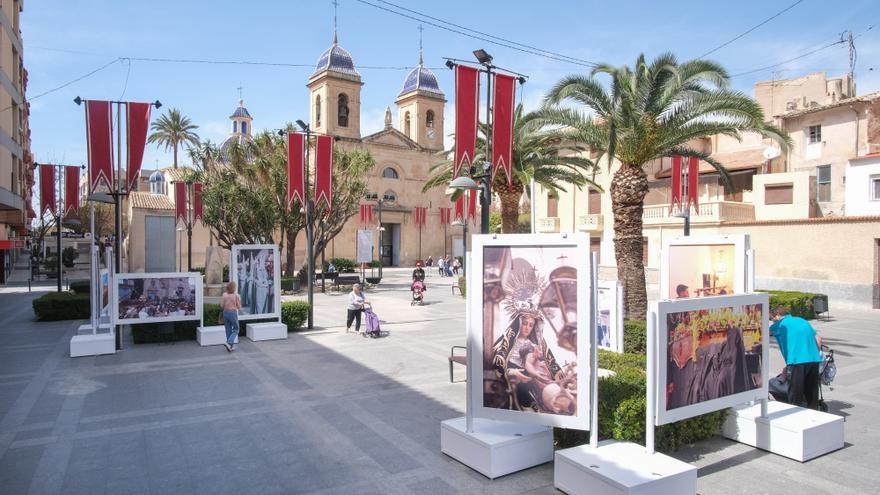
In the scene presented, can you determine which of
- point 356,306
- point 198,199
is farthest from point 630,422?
point 198,199

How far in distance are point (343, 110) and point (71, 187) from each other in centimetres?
3072

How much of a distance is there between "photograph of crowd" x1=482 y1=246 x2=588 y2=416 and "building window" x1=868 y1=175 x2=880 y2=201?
84.9 ft

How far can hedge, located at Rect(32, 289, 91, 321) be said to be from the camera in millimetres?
17312

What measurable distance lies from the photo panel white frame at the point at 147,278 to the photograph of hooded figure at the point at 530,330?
9353 mm

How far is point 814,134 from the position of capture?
29953 mm

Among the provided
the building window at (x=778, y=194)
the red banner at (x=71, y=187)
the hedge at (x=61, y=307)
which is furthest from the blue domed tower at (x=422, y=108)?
the hedge at (x=61, y=307)

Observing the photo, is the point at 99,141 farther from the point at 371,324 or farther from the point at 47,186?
the point at 47,186

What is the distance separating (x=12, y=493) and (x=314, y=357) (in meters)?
6.54

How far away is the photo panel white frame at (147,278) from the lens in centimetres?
1245

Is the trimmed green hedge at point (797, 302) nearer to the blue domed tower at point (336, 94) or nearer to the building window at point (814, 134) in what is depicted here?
the building window at point (814, 134)

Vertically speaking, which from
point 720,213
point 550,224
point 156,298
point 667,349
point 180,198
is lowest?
point 156,298

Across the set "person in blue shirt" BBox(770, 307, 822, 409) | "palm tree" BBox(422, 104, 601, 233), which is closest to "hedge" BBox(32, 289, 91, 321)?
"palm tree" BBox(422, 104, 601, 233)

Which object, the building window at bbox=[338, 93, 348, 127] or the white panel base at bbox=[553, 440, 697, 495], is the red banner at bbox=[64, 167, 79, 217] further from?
the building window at bbox=[338, 93, 348, 127]

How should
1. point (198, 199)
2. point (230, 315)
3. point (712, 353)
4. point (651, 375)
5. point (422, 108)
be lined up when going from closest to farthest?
point (651, 375) < point (712, 353) < point (230, 315) < point (198, 199) < point (422, 108)
